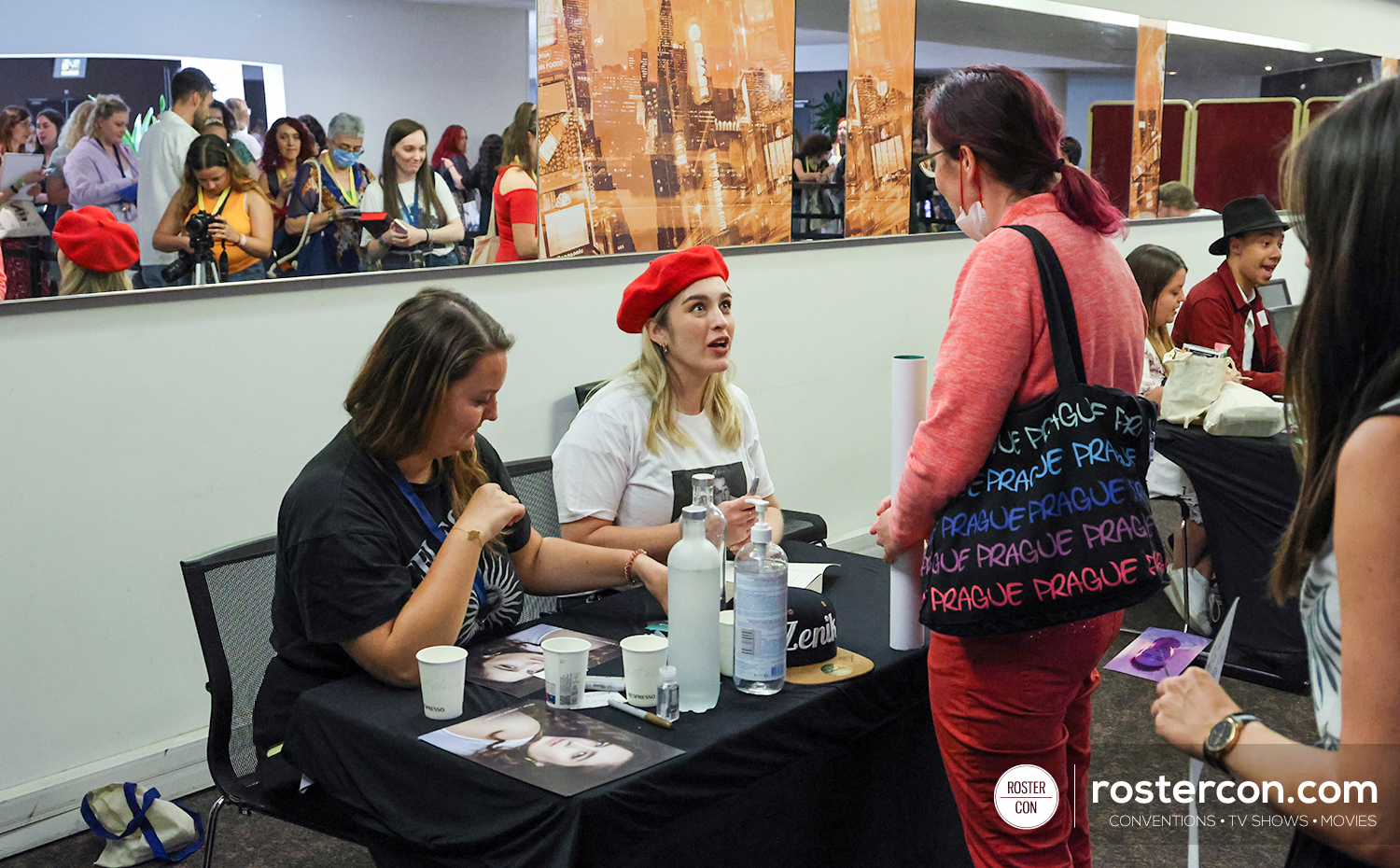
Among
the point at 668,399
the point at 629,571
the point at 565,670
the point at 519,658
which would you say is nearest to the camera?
the point at 565,670

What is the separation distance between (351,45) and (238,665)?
1.62m

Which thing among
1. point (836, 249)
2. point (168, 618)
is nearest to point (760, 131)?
point (836, 249)

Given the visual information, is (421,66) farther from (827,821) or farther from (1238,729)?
(1238,729)

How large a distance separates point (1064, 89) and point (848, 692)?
447 centimetres

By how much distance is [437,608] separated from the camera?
1.62 metres

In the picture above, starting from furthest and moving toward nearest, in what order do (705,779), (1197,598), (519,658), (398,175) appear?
(1197,598) → (398,175) → (519,658) → (705,779)

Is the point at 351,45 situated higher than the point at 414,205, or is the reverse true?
the point at 351,45

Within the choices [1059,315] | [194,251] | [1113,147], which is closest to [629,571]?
[1059,315]

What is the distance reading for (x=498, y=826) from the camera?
4.24 feet

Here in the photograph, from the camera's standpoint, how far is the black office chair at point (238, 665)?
179cm

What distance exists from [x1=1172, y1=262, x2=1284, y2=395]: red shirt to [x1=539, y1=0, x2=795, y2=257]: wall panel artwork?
1445 millimetres

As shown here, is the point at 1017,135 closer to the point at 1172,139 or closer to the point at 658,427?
the point at 658,427

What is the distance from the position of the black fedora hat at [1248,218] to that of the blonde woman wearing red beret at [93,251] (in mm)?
3373

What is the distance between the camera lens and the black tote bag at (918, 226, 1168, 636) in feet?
4.78
